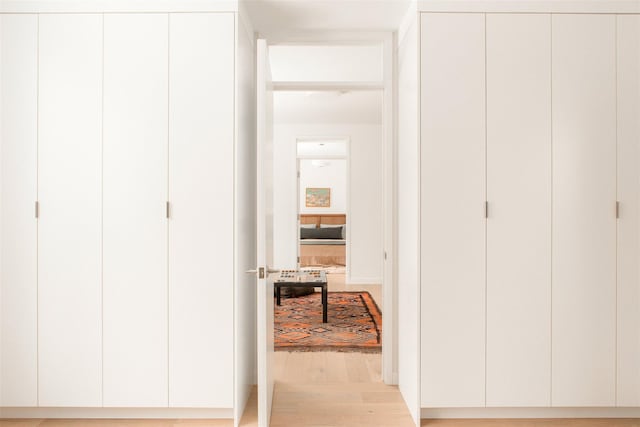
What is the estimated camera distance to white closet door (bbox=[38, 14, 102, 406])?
7.93ft

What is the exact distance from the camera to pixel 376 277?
6.79 metres

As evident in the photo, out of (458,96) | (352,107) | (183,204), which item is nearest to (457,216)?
(458,96)

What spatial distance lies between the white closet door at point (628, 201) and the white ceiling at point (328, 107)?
2599mm

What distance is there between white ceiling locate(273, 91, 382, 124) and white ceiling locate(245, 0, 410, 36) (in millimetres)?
1951

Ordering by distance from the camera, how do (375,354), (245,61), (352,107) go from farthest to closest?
(352,107)
(375,354)
(245,61)

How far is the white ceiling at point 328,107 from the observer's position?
5.15 m

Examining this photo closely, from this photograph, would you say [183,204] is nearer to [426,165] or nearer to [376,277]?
[426,165]

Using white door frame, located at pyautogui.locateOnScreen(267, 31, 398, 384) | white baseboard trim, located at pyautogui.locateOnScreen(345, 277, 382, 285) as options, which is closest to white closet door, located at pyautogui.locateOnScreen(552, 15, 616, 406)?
white door frame, located at pyautogui.locateOnScreen(267, 31, 398, 384)

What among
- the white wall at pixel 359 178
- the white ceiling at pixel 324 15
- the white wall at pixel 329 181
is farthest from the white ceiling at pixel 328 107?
the white wall at pixel 329 181

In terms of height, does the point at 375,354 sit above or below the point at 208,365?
below

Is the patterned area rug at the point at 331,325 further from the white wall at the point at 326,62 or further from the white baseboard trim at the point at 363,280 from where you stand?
the white wall at the point at 326,62

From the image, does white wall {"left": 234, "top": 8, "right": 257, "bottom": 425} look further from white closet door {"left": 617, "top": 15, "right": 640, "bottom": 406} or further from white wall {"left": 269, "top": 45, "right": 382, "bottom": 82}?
white closet door {"left": 617, "top": 15, "right": 640, "bottom": 406}

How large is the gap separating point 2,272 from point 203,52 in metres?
1.64

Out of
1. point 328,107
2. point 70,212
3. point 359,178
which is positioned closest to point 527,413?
point 70,212
